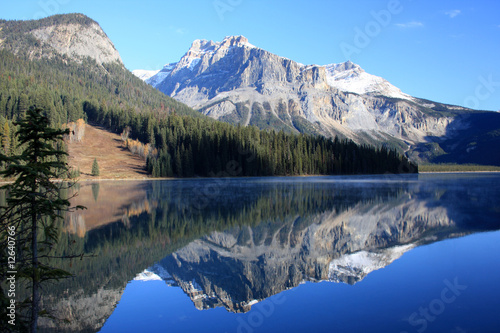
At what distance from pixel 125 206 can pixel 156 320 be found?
31.7 m

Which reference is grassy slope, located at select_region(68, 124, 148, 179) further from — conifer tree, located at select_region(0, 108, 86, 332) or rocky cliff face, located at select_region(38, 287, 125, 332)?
conifer tree, located at select_region(0, 108, 86, 332)

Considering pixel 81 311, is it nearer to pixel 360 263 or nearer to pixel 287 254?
pixel 287 254

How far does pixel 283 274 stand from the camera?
19.2 m

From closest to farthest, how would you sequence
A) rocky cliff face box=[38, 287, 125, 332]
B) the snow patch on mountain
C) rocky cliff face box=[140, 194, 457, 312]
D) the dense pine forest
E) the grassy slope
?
rocky cliff face box=[38, 287, 125, 332] → rocky cliff face box=[140, 194, 457, 312] → the snow patch on mountain → the grassy slope → the dense pine forest

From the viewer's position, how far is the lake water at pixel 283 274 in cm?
1371
